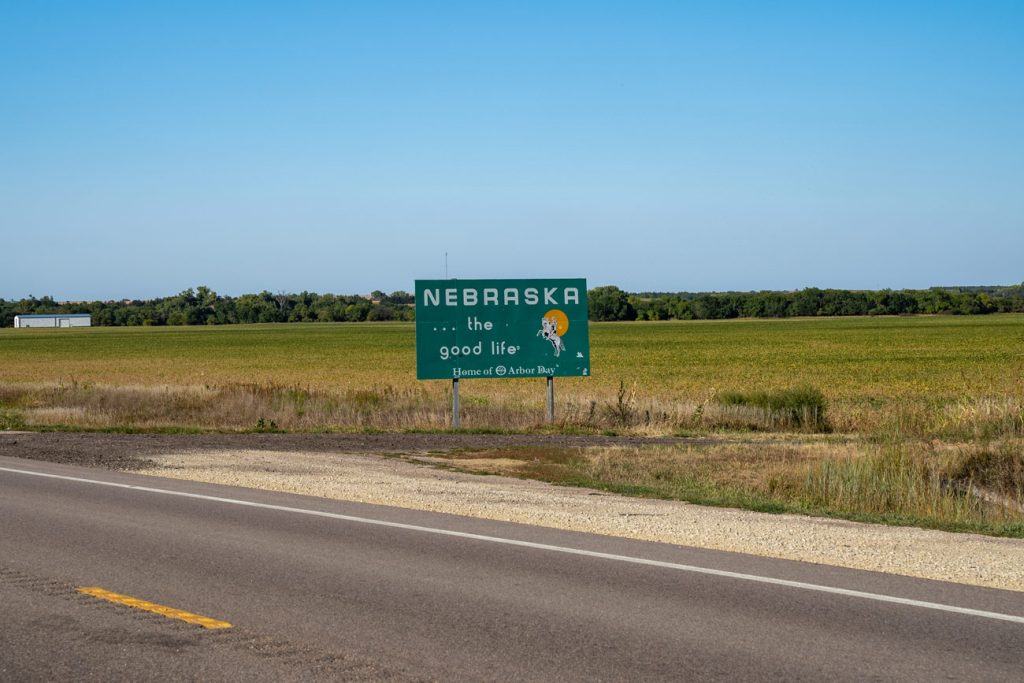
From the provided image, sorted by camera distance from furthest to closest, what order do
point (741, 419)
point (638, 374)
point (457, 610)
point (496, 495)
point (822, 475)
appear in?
point (638, 374) → point (741, 419) → point (822, 475) → point (496, 495) → point (457, 610)

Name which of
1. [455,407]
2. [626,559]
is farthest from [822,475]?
[455,407]

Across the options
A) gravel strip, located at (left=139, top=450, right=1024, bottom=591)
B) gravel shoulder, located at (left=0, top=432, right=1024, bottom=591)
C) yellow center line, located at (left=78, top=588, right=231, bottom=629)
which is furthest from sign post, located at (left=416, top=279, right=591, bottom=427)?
yellow center line, located at (left=78, top=588, right=231, bottom=629)

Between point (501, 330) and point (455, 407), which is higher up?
point (501, 330)

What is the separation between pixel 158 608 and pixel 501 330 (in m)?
18.1

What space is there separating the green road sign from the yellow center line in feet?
55.0

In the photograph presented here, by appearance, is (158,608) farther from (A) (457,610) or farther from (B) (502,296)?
(B) (502,296)

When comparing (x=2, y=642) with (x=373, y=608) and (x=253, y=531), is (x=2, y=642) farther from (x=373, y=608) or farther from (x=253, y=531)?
(x=253, y=531)

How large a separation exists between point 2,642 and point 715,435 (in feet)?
58.4

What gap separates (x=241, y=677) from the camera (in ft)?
21.1

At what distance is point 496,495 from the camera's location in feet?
45.4

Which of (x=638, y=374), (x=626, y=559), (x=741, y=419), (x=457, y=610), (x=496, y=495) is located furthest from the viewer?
(x=638, y=374)

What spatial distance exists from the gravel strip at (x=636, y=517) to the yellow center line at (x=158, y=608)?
4.54m

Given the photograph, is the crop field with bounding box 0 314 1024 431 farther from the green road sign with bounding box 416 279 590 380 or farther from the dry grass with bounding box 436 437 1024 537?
the dry grass with bounding box 436 437 1024 537

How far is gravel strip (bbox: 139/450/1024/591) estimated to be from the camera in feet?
31.8
